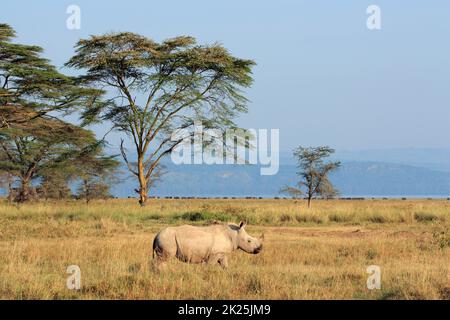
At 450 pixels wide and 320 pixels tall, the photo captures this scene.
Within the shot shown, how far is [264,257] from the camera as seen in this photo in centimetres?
1388

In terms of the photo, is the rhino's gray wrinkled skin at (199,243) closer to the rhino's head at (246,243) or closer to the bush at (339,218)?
the rhino's head at (246,243)

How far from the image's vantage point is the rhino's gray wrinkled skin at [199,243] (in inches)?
456

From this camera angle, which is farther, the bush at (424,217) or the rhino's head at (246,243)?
the bush at (424,217)

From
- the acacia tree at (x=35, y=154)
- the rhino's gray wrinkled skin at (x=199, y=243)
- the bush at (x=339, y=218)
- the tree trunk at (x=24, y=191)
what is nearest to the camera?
the rhino's gray wrinkled skin at (x=199, y=243)

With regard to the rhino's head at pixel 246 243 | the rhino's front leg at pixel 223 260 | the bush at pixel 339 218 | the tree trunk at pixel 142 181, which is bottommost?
the bush at pixel 339 218

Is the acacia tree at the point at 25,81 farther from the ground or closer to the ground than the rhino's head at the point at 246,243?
farther from the ground

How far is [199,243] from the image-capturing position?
1177cm

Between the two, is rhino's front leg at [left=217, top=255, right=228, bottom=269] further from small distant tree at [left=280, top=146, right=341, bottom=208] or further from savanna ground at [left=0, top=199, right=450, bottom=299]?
small distant tree at [left=280, top=146, right=341, bottom=208]

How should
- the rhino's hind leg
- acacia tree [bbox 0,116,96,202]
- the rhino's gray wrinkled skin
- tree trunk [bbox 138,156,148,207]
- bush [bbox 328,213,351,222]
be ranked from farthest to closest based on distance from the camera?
1. acacia tree [bbox 0,116,96,202]
2. tree trunk [bbox 138,156,148,207]
3. bush [bbox 328,213,351,222]
4. the rhino's hind leg
5. the rhino's gray wrinkled skin

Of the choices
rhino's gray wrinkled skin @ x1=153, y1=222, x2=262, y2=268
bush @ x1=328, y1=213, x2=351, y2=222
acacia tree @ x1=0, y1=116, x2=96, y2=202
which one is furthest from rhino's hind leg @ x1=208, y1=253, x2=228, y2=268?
acacia tree @ x1=0, y1=116, x2=96, y2=202

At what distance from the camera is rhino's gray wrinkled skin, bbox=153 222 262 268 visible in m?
11.6

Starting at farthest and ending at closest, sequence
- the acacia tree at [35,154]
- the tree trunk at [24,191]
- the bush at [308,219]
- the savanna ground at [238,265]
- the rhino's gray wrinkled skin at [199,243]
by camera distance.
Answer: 1. the tree trunk at [24,191]
2. the acacia tree at [35,154]
3. the bush at [308,219]
4. the rhino's gray wrinkled skin at [199,243]
5. the savanna ground at [238,265]

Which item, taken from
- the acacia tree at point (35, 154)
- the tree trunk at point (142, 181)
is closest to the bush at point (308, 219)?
the tree trunk at point (142, 181)
